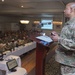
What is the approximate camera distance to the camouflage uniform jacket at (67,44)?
1.32m

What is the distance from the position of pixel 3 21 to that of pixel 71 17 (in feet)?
37.4

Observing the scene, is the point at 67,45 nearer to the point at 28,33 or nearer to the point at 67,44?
the point at 67,44

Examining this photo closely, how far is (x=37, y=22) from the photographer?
13.9 m

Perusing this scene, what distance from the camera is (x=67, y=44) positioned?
4.32 feet

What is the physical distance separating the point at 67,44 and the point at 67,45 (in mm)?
10

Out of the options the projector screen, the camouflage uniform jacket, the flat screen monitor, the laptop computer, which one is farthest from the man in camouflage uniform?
the projector screen

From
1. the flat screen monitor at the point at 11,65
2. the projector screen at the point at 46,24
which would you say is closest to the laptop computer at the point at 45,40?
the flat screen monitor at the point at 11,65

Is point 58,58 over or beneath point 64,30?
beneath

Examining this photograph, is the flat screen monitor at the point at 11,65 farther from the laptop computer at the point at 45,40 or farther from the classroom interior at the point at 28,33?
the laptop computer at the point at 45,40

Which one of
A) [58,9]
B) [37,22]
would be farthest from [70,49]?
[37,22]

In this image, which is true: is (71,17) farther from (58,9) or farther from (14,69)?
(58,9)

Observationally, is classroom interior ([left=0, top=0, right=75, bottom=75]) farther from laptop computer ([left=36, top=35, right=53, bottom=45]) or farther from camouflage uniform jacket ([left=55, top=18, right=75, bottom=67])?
camouflage uniform jacket ([left=55, top=18, right=75, bottom=67])

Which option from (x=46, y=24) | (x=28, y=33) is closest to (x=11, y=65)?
(x=28, y=33)

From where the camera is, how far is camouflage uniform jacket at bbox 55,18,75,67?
132 cm
